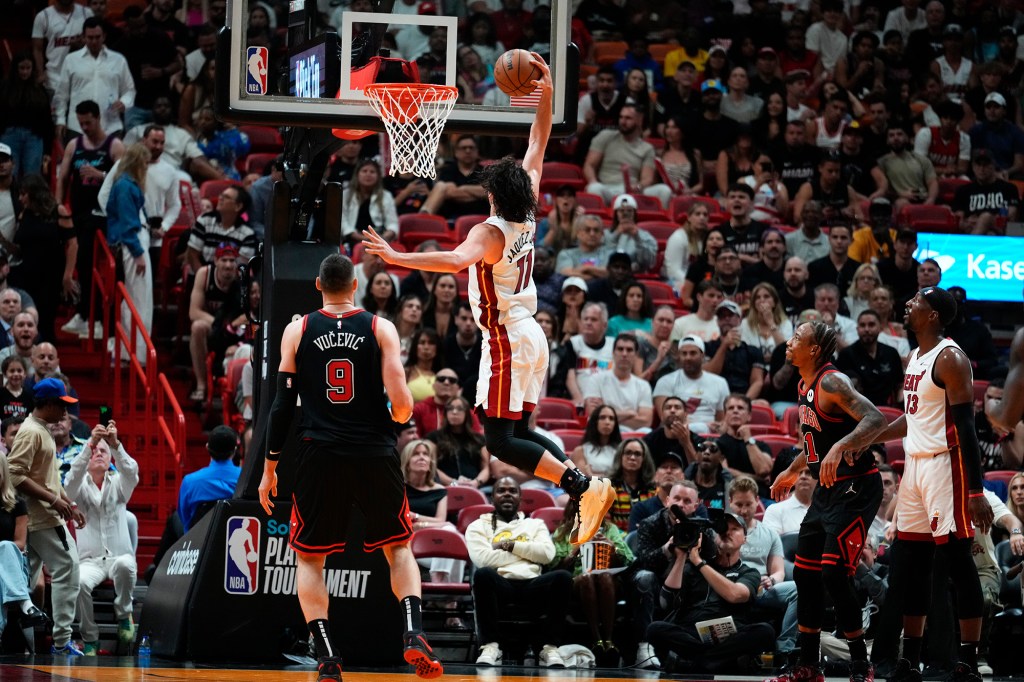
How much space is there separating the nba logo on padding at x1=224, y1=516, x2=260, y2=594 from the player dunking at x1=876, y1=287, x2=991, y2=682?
13.4ft

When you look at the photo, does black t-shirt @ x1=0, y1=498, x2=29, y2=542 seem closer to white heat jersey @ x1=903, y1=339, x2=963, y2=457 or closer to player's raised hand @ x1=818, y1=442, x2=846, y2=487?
player's raised hand @ x1=818, y1=442, x2=846, y2=487

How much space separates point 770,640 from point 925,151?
11.8 meters

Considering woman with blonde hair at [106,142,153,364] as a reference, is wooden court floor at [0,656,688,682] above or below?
below

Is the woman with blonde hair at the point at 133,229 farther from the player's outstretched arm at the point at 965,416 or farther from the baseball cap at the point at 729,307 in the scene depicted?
the player's outstretched arm at the point at 965,416

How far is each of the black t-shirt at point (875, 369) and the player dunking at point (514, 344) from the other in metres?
7.53

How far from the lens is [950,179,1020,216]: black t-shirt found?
19844mm

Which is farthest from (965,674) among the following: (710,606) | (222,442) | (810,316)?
(810,316)

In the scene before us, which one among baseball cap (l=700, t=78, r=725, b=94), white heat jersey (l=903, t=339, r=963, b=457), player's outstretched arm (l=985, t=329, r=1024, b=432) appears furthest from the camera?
baseball cap (l=700, t=78, r=725, b=94)

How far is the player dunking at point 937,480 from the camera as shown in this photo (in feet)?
29.0

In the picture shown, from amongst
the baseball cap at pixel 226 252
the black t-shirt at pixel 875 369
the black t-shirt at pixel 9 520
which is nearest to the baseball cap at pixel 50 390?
the black t-shirt at pixel 9 520

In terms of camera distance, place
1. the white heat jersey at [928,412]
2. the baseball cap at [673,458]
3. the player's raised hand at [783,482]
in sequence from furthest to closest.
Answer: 1. the baseball cap at [673,458]
2. the player's raised hand at [783,482]
3. the white heat jersey at [928,412]

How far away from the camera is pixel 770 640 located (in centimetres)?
1132

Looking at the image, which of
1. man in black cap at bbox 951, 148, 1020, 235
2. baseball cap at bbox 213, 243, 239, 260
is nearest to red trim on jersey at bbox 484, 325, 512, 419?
baseball cap at bbox 213, 243, 239, 260

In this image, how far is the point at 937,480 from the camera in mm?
8945
